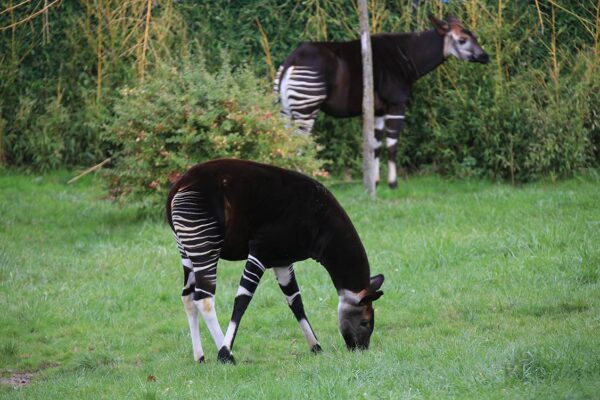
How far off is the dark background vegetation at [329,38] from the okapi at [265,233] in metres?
4.93

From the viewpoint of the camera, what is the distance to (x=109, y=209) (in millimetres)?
12812

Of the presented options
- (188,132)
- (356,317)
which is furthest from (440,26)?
(356,317)

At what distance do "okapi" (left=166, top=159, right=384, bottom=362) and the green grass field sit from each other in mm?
399

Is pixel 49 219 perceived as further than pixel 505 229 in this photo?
Yes

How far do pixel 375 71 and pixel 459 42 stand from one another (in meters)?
1.10

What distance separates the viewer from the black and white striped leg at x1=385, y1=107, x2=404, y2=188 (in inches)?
533

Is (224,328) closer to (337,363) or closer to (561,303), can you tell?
(337,363)

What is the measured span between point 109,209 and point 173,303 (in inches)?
150

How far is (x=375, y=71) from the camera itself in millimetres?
13523

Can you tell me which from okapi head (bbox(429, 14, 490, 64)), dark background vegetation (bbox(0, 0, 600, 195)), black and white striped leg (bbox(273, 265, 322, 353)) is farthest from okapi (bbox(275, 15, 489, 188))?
black and white striped leg (bbox(273, 265, 322, 353))

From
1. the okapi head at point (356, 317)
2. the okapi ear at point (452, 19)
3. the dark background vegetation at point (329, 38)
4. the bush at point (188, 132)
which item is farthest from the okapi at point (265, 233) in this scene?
the okapi ear at point (452, 19)

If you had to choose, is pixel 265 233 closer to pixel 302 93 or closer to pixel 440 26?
pixel 302 93

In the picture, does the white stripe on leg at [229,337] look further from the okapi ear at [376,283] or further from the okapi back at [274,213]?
the okapi ear at [376,283]

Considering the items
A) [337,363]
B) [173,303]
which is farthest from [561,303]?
[173,303]
